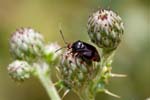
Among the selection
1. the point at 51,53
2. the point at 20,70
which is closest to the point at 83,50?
the point at 51,53

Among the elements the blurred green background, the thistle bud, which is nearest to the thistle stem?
the thistle bud

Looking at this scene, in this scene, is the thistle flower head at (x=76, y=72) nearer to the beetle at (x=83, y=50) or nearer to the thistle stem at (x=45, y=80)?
the beetle at (x=83, y=50)

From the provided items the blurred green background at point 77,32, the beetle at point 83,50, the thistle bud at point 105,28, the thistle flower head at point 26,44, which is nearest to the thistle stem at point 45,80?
the thistle flower head at point 26,44

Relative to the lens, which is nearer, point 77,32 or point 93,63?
point 93,63

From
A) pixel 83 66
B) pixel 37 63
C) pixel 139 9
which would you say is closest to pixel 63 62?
pixel 83 66

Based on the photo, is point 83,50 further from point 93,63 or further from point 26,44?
point 26,44

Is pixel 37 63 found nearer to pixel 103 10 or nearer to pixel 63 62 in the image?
pixel 63 62
